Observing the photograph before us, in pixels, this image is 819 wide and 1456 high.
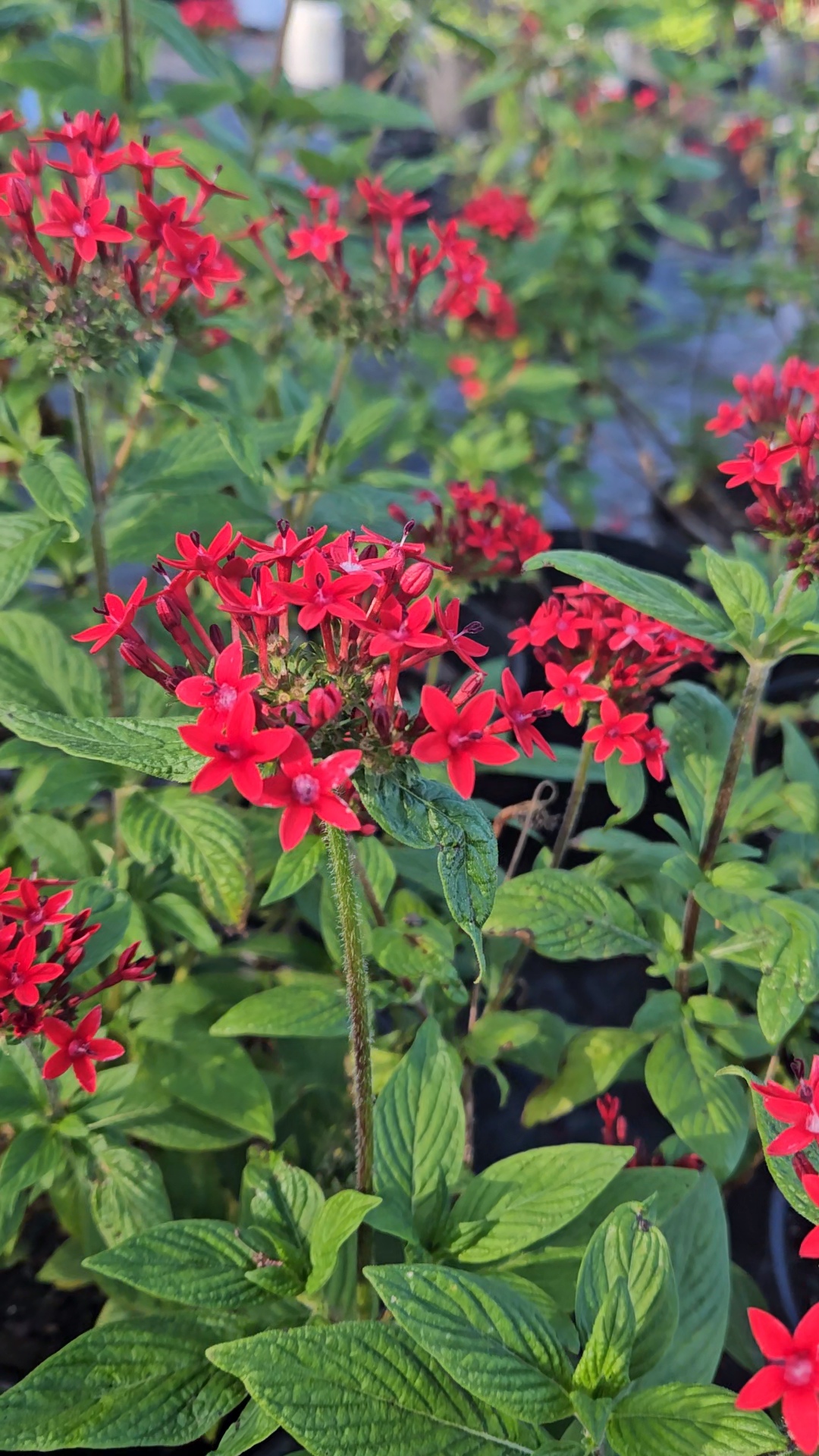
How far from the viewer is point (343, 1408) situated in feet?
2.24

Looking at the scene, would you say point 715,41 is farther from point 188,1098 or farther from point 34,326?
point 188,1098

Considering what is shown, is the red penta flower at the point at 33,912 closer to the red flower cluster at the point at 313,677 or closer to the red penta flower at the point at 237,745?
the red flower cluster at the point at 313,677

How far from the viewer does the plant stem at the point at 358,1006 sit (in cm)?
69

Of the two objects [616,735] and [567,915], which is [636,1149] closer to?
[567,915]

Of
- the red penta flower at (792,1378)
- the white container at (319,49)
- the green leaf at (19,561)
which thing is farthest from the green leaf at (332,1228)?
the white container at (319,49)

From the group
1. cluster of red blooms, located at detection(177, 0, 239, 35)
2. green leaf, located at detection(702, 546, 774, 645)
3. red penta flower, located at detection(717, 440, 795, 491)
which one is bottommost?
green leaf, located at detection(702, 546, 774, 645)

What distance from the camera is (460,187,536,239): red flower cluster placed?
210cm

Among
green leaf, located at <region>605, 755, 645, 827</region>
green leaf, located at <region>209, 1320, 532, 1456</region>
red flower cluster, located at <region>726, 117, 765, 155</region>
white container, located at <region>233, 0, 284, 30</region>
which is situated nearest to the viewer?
green leaf, located at <region>209, 1320, 532, 1456</region>

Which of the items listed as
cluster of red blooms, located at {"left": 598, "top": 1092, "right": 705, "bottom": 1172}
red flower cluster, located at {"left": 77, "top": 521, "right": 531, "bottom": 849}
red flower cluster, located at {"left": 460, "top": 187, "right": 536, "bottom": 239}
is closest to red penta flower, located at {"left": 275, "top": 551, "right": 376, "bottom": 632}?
red flower cluster, located at {"left": 77, "top": 521, "right": 531, "bottom": 849}

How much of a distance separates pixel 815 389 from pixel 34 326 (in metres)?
0.86

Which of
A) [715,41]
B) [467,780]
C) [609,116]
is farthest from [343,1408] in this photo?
[715,41]

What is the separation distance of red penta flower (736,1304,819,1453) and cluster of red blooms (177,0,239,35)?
2943mm

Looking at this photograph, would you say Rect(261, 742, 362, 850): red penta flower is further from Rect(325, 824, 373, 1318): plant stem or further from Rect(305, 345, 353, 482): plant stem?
Rect(305, 345, 353, 482): plant stem

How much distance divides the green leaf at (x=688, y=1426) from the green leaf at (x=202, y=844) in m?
0.49
